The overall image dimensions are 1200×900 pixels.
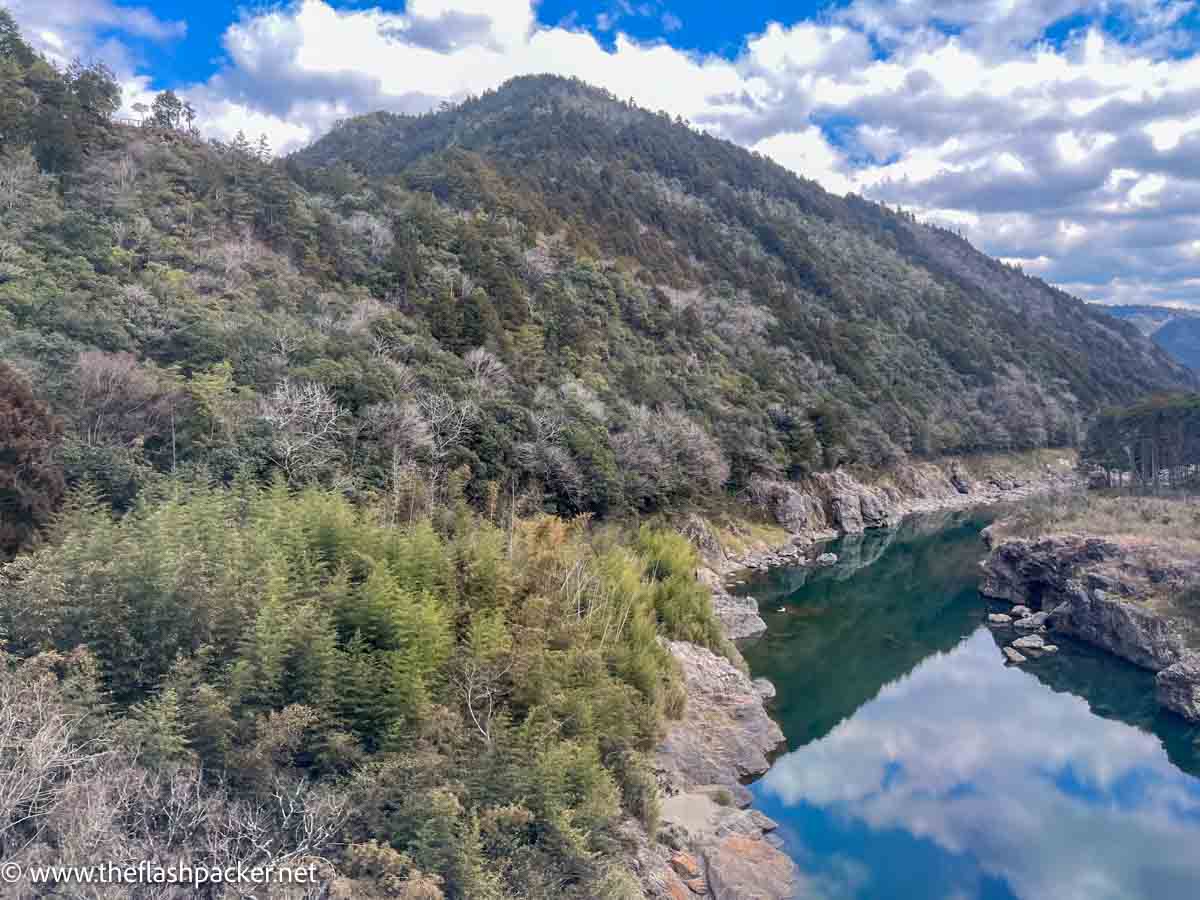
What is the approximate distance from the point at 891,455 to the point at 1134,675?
35.9m

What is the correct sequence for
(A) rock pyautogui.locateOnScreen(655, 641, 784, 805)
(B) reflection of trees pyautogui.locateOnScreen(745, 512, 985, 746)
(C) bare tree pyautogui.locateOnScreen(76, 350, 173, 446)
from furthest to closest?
(B) reflection of trees pyautogui.locateOnScreen(745, 512, 985, 746) → (C) bare tree pyautogui.locateOnScreen(76, 350, 173, 446) → (A) rock pyautogui.locateOnScreen(655, 641, 784, 805)

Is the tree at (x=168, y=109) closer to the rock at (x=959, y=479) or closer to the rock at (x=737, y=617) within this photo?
the rock at (x=737, y=617)

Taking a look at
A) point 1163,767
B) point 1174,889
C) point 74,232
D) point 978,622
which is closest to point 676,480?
point 978,622

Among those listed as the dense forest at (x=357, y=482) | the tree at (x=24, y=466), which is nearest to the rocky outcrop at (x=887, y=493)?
the dense forest at (x=357, y=482)

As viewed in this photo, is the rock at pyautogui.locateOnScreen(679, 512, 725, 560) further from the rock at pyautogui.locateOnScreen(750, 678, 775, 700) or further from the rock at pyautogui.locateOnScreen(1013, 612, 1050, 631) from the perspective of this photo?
the rock at pyautogui.locateOnScreen(750, 678, 775, 700)

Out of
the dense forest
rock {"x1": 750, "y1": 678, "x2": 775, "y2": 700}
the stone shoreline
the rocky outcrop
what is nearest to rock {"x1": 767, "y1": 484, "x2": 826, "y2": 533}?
the rocky outcrop

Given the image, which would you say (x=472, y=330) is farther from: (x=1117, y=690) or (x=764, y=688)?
(x=1117, y=690)

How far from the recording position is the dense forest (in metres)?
9.42

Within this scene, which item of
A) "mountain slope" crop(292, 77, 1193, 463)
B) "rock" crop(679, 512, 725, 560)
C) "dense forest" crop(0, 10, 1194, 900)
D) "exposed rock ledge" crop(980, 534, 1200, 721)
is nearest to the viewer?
"dense forest" crop(0, 10, 1194, 900)

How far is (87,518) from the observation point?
12.7m

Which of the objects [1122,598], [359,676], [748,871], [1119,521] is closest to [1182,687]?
[1122,598]

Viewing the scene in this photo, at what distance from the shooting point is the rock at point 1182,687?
2241cm

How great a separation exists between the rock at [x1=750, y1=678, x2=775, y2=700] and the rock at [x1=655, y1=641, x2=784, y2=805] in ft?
1.33

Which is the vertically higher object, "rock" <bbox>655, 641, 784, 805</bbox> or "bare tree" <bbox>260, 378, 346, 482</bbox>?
"bare tree" <bbox>260, 378, 346, 482</bbox>
